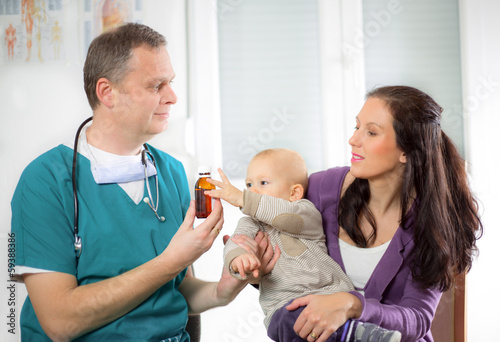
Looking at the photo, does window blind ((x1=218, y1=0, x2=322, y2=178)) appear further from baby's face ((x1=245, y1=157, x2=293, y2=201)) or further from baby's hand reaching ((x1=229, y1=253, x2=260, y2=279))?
baby's hand reaching ((x1=229, y1=253, x2=260, y2=279))

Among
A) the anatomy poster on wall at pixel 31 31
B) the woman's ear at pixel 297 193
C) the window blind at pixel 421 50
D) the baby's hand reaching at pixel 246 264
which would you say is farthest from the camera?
the window blind at pixel 421 50

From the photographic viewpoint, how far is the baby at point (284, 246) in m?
1.34

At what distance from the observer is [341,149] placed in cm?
278

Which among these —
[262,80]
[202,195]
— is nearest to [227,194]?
[202,195]

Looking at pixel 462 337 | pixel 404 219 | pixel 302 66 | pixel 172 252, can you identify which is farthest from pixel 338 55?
pixel 172 252

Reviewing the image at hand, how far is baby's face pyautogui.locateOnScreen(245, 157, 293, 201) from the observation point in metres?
1.59

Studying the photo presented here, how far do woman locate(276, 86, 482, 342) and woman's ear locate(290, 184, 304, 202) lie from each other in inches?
3.6

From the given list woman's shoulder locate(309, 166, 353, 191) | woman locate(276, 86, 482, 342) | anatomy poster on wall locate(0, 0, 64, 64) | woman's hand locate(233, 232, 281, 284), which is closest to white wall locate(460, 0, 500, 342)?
woman locate(276, 86, 482, 342)

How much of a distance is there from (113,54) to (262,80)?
145cm

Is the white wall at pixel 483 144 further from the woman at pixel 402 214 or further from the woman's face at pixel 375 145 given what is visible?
the woman's face at pixel 375 145

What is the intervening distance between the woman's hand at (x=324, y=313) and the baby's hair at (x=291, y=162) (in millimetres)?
441

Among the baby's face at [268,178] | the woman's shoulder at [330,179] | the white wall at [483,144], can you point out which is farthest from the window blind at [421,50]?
the baby's face at [268,178]

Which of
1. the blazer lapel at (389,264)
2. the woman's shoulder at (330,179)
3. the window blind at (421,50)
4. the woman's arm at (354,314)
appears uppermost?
the window blind at (421,50)

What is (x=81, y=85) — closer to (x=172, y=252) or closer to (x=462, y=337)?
(x=172, y=252)
